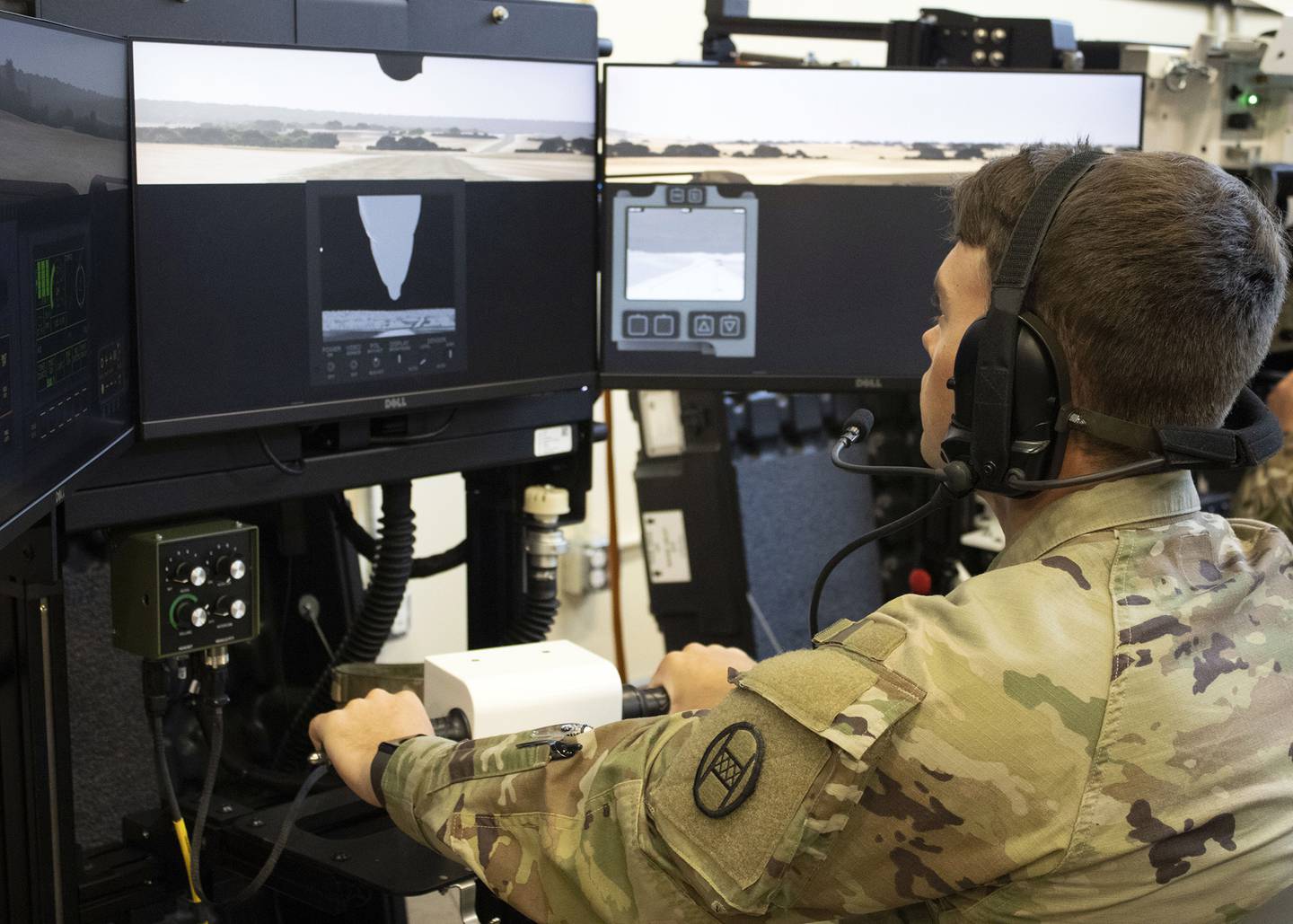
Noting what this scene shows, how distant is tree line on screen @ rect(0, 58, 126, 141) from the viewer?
36.6 inches

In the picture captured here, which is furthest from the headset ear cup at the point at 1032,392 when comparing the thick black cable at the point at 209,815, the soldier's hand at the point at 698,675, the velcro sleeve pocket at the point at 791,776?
Result: the thick black cable at the point at 209,815

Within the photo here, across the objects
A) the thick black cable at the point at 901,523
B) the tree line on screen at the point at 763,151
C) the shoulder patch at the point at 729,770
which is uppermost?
the tree line on screen at the point at 763,151

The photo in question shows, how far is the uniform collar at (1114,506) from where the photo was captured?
3.02 ft

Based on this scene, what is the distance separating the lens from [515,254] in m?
1.51

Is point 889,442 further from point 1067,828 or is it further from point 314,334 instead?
point 1067,828

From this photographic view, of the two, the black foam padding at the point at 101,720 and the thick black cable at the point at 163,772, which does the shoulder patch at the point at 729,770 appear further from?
the black foam padding at the point at 101,720

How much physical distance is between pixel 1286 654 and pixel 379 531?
0.96 m

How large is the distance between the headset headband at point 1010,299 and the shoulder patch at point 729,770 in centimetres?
26

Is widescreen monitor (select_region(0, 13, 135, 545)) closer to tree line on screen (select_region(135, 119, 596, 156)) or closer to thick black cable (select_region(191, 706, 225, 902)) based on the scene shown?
tree line on screen (select_region(135, 119, 596, 156))

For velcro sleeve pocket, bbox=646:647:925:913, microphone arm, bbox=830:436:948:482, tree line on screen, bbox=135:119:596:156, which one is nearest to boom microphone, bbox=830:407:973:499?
microphone arm, bbox=830:436:948:482

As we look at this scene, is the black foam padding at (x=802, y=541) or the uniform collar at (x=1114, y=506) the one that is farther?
the black foam padding at (x=802, y=541)

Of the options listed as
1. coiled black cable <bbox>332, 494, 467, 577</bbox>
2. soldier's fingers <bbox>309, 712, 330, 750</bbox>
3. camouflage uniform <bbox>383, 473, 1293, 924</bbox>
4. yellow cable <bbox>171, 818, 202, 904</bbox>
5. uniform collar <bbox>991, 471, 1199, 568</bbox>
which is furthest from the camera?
coiled black cable <bbox>332, 494, 467, 577</bbox>

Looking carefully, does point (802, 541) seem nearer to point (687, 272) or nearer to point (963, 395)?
point (687, 272)

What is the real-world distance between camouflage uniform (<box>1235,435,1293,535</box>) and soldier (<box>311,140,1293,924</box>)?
0.90 meters
